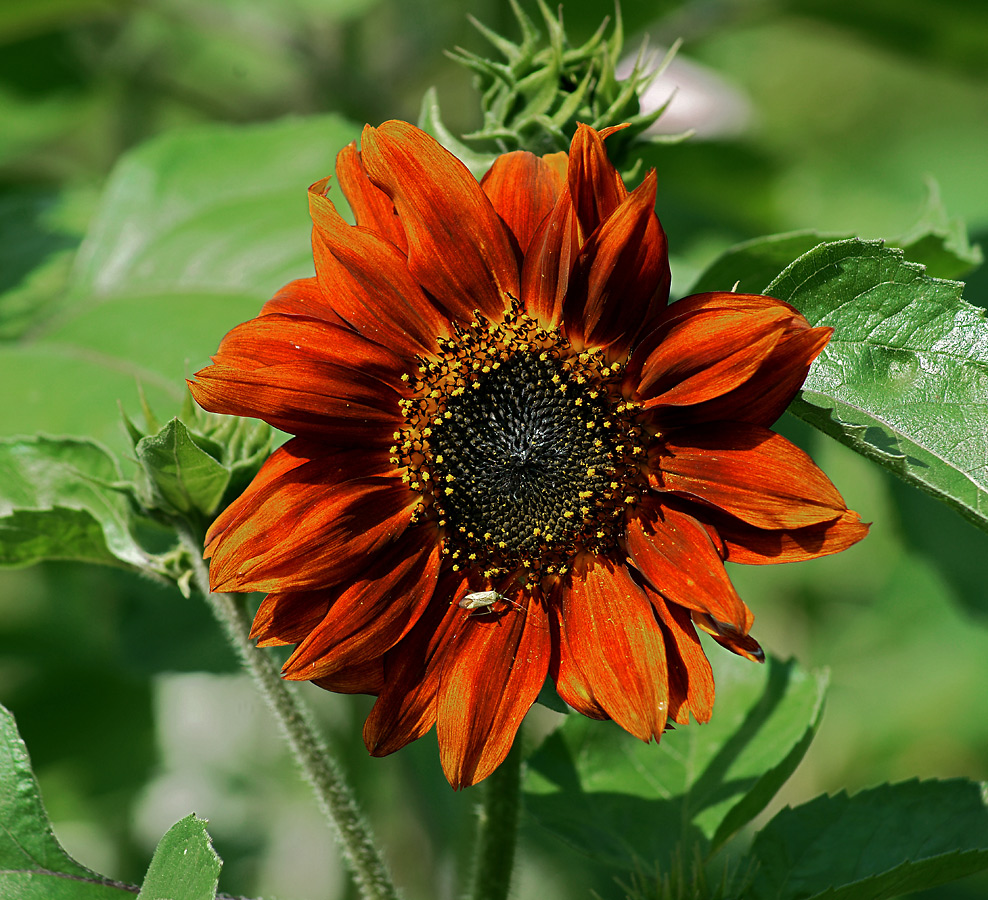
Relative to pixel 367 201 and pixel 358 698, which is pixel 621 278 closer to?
pixel 367 201

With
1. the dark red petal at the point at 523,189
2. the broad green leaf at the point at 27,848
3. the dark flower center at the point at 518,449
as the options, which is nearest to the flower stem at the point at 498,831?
the dark flower center at the point at 518,449

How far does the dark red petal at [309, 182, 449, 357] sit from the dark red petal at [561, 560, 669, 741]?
238 mm

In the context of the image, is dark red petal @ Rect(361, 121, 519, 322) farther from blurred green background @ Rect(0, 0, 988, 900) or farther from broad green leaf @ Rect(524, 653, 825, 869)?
blurred green background @ Rect(0, 0, 988, 900)

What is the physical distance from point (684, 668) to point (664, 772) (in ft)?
1.24

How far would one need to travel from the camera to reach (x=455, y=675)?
2.71 feet

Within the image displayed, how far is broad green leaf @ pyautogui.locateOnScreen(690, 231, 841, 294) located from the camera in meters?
1.04

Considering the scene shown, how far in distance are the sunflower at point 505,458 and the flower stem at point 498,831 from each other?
138 mm

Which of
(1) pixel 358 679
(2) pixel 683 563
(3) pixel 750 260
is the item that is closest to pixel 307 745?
(1) pixel 358 679

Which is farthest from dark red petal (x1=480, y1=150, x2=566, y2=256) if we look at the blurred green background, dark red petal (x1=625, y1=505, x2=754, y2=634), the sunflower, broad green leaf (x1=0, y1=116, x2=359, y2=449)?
the blurred green background

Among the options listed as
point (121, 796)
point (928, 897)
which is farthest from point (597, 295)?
point (121, 796)

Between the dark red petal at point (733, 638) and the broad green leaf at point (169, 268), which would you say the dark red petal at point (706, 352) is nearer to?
the dark red petal at point (733, 638)

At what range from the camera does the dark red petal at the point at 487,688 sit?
0.80m

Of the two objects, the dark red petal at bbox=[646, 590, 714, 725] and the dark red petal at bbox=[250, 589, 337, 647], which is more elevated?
the dark red petal at bbox=[646, 590, 714, 725]

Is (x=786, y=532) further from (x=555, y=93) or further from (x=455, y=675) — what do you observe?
(x=555, y=93)
